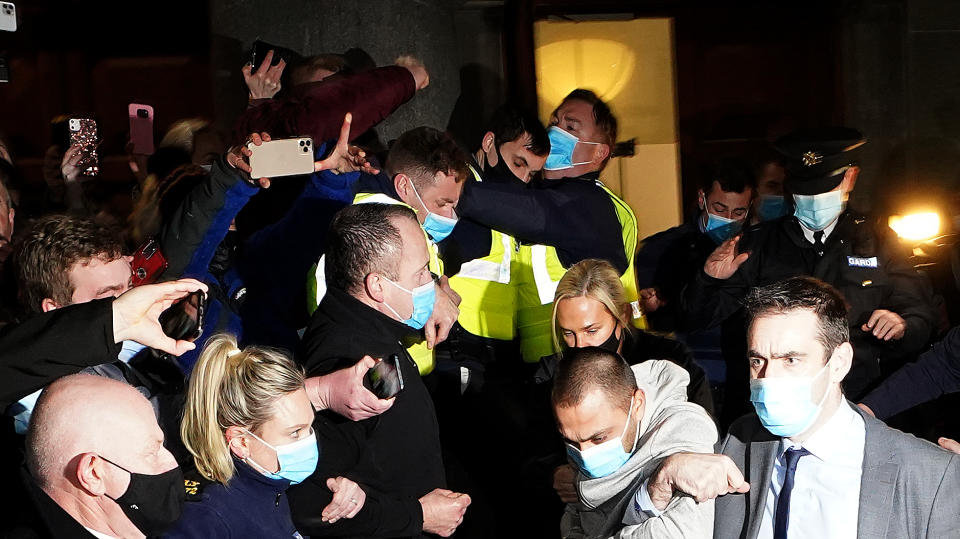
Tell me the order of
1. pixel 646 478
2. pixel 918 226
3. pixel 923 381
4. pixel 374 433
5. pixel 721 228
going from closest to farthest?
pixel 646 478 → pixel 374 433 → pixel 923 381 → pixel 721 228 → pixel 918 226

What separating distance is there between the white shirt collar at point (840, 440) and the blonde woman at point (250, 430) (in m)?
1.41

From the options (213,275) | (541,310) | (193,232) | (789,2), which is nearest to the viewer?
(193,232)

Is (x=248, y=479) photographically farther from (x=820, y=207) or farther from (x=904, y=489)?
(x=820, y=207)

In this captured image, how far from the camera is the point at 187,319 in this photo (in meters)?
3.82

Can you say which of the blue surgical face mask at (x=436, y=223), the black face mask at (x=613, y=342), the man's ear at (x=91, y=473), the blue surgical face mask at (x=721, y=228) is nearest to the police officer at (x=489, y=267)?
the blue surgical face mask at (x=436, y=223)

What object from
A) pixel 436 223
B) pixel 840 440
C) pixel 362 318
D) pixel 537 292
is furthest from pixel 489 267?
pixel 840 440

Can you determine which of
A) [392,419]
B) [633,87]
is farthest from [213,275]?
[633,87]

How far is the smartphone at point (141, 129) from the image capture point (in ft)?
17.1

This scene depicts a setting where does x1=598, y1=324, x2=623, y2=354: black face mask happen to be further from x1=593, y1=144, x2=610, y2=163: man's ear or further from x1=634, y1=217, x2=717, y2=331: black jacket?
x1=593, y1=144, x2=610, y2=163: man's ear

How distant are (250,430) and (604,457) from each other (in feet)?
3.44

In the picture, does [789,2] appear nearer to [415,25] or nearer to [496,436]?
[415,25]

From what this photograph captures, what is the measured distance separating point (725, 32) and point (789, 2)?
1.50ft

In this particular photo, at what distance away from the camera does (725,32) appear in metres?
7.73

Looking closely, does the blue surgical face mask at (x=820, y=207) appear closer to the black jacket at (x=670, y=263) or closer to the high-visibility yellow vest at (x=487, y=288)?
the black jacket at (x=670, y=263)
